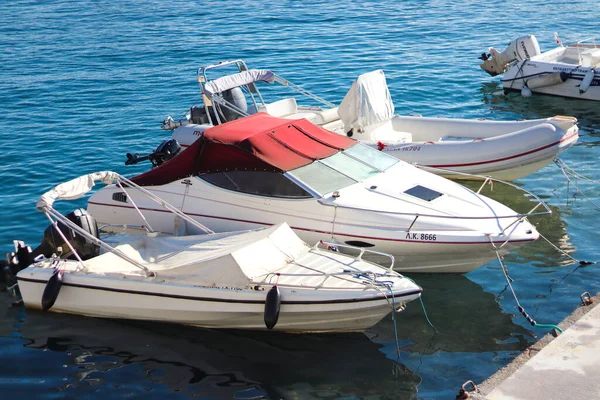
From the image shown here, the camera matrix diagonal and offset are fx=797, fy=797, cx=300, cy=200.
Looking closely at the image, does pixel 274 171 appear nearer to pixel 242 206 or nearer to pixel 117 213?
pixel 242 206

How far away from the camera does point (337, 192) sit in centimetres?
1172

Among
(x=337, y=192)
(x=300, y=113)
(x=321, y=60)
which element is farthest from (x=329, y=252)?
(x=321, y=60)

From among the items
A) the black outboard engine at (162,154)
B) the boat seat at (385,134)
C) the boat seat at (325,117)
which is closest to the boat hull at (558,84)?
the boat seat at (385,134)

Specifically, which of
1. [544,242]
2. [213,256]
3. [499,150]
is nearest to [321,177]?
[213,256]

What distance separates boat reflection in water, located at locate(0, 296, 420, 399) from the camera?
9406mm

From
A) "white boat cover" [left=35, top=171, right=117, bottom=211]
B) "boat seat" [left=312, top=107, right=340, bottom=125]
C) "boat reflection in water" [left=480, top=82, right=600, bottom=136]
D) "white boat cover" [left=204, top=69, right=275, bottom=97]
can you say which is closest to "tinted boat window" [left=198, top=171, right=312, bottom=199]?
"white boat cover" [left=35, top=171, right=117, bottom=211]

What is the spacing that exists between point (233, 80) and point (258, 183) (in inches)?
196

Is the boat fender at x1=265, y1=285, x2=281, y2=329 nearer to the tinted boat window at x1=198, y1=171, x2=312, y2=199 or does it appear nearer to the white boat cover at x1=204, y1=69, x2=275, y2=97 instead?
the tinted boat window at x1=198, y1=171, x2=312, y2=199

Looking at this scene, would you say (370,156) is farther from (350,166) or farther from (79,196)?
(79,196)

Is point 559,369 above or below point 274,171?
below

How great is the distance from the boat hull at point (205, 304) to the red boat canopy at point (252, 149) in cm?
241

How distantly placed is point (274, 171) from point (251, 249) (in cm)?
175

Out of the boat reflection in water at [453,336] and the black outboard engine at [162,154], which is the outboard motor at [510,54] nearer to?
the black outboard engine at [162,154]

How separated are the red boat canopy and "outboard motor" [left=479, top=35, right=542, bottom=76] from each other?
11252 mm
